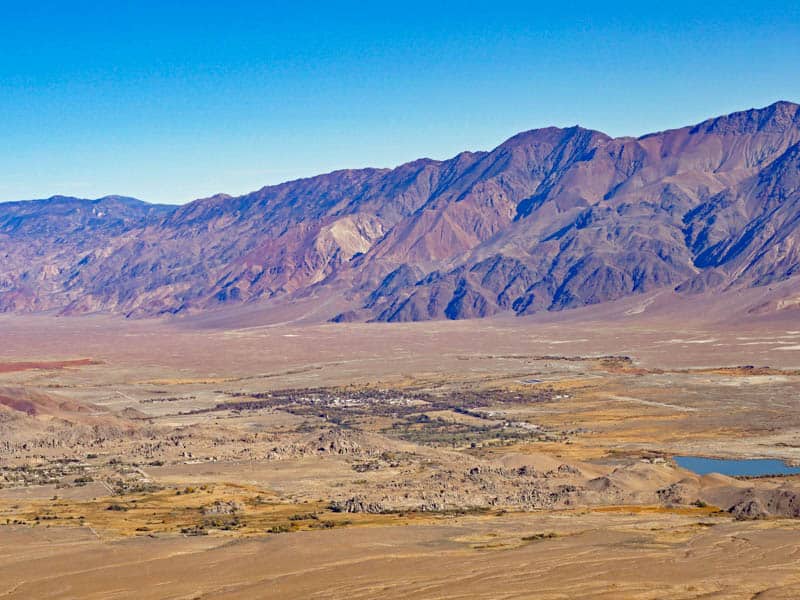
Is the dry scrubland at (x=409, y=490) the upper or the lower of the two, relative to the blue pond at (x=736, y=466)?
upper

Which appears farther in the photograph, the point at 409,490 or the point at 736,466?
the point at 736,466

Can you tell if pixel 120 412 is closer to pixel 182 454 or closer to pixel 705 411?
pixel 182 454

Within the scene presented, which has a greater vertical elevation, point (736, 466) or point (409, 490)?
point (409, 490)

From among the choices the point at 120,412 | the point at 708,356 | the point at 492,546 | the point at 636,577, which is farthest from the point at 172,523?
the point at 708,356

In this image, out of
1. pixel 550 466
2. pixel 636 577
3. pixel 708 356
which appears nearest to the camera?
pixel 636 577
